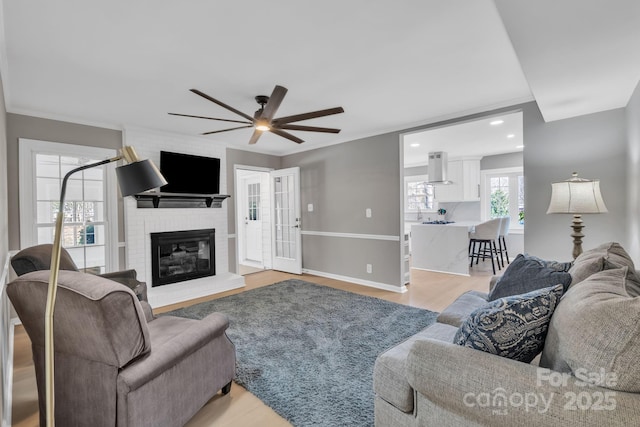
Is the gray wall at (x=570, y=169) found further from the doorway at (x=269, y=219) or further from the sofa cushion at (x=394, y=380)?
the doorway at (x=269, y=219)

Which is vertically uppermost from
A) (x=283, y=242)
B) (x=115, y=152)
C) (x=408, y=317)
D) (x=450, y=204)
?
(x=115, y=152)

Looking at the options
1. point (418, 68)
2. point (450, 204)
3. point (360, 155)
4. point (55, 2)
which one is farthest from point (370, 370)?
point (450, 204)

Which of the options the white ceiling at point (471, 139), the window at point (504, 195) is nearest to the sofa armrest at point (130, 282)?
the white ceiling at point (471, 139)

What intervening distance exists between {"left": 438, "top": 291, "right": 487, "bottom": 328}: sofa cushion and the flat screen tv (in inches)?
154

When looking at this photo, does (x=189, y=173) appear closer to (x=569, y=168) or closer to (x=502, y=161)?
(x=569, y=168)

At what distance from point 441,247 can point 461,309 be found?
13.0 ft

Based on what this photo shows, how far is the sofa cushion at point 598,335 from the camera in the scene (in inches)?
34.9

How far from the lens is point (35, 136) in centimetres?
354

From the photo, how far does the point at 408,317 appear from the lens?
11.1 feet

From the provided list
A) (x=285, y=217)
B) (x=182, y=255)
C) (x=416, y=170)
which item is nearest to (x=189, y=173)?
(x=182, y=255)

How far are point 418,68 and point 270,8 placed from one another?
1370 mm

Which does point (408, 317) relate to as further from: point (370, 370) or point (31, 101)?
point (31, 101)

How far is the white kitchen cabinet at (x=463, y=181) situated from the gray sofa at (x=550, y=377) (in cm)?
600

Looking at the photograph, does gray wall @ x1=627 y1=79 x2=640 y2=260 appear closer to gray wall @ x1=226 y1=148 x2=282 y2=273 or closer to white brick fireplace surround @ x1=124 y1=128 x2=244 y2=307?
white brick fireplace surround @ x1=124 y1=128 x2=244 y2=307
